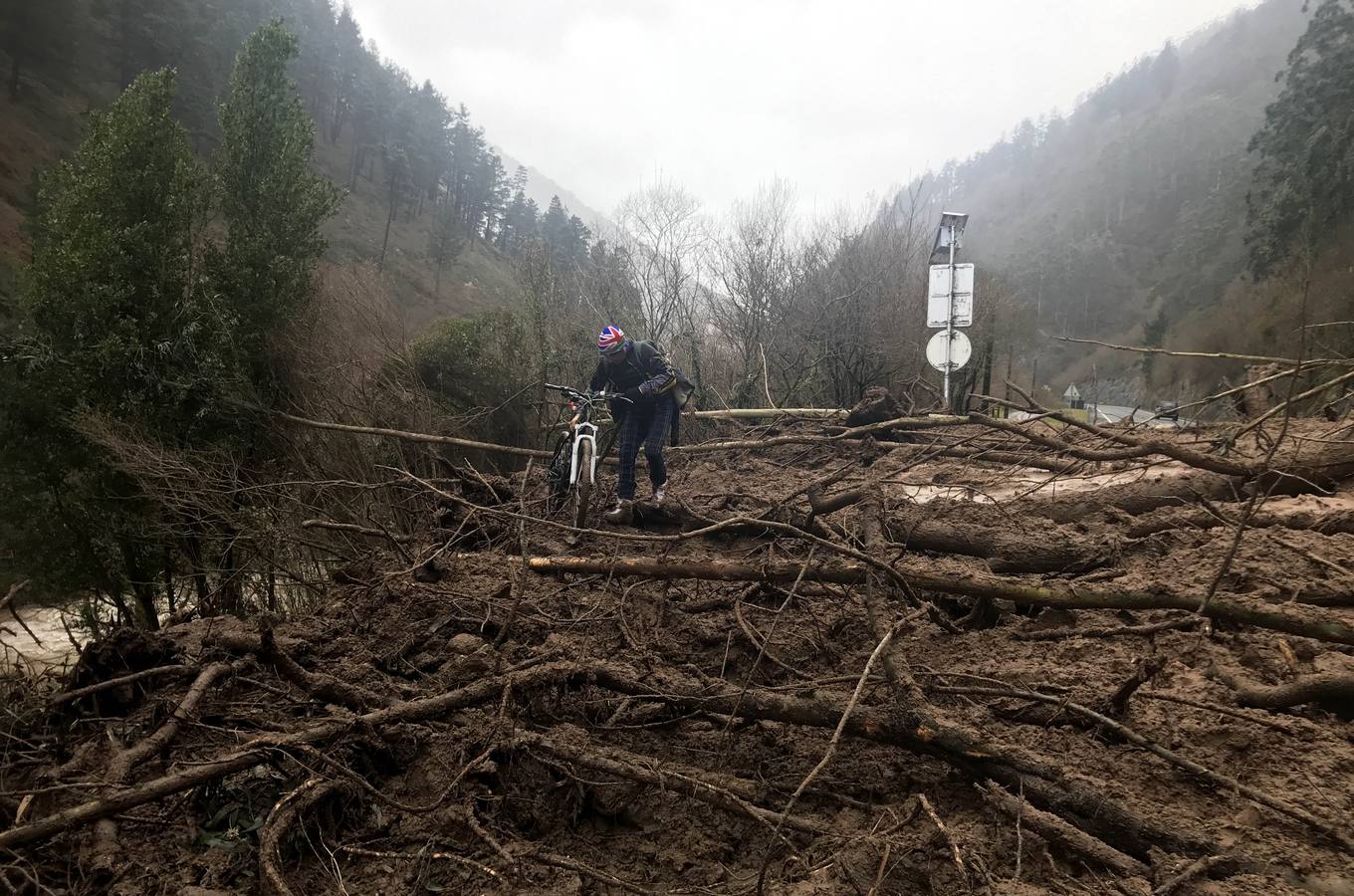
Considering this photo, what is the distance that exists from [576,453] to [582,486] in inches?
33.9

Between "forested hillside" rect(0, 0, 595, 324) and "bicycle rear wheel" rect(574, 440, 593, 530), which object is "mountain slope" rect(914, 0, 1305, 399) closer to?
"bicycle rear wheel" rect(574, 440, 593, 530)

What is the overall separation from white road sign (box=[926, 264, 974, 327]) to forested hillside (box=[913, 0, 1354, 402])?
8.22 meters

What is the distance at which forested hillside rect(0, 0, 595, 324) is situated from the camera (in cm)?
3303

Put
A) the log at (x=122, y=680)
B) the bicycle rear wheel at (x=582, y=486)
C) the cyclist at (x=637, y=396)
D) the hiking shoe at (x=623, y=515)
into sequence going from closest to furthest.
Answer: the log at (x=122, y=680), the bicycle rear wheel at (x=582, y=486), the hiking shoe at (x=623, y=515), the cyclist at (x=637, y=396)

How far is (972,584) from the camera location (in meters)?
3.14

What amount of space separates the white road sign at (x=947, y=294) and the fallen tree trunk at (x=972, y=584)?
22.9 feet

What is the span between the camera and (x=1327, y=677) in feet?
7.30

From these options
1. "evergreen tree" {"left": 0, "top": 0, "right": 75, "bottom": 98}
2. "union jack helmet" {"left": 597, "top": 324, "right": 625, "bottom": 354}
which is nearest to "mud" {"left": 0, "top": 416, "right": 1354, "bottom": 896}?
"union jack helmet" {"left": 597, "top": 324, "right": 625, "bottom": 354}

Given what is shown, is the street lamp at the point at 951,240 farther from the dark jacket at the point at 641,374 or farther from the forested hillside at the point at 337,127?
the forested hillside at the point at 337,127

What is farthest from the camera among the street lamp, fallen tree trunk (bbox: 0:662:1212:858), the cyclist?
the street lamp

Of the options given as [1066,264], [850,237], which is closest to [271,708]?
[850,237]

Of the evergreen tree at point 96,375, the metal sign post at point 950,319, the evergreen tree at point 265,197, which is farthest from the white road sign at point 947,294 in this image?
the evergreen tree at point 96,375

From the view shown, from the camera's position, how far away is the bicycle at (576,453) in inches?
241

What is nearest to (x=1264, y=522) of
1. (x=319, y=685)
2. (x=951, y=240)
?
(x=319, y=685)
